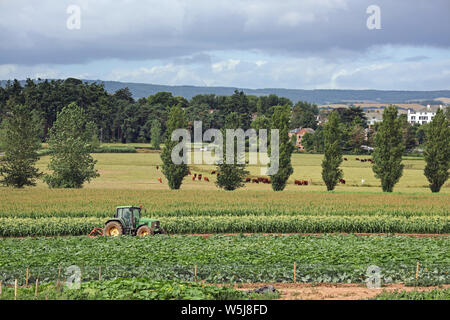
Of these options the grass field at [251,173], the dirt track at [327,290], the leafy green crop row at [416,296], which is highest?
the leafy green crop row at [416,296]

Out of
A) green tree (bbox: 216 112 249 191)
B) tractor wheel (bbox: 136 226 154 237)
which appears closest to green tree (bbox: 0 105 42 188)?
green tree (bbox: 216 112 249 191)

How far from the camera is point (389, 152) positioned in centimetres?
6050

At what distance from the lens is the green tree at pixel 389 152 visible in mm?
59938

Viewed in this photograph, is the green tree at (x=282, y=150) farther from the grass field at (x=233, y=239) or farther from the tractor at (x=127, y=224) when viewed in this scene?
the tractor at (x=127, y=224)

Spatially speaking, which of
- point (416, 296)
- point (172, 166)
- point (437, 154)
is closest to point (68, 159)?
point (172, 166)

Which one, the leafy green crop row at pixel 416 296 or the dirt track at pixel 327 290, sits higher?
the leafy green crop row at pixel 416 296

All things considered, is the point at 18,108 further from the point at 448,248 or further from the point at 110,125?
the point at 110,125

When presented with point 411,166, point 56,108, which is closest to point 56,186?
point 411,166

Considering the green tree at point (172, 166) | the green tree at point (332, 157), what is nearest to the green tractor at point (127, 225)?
the green tree at point (172, 166)

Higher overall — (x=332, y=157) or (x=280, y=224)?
(x=332, y=157)

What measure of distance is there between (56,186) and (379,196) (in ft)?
106

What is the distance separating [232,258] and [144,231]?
785 centimetres

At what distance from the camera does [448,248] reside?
92.1 ft

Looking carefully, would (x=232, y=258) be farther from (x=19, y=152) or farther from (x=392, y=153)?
(x=392, y=153)
